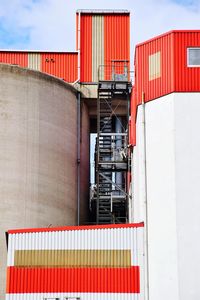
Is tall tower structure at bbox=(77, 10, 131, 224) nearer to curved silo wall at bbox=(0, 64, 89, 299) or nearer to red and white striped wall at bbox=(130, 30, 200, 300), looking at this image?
curved silo wall at bbox=(0, 64, 89, 299)

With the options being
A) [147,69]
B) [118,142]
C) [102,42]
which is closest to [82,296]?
[147,69]

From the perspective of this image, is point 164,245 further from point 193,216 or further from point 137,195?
point 137,195

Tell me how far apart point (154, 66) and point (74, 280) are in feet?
40.3

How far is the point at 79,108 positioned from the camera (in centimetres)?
5669

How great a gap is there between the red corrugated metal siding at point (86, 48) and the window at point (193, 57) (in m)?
19.5

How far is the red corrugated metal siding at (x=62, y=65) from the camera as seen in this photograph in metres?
59.1

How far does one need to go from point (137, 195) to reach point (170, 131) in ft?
18.6

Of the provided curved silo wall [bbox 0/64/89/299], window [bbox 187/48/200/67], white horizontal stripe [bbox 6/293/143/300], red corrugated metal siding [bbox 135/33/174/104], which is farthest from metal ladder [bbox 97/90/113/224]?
window [bbox 187/48/200/67]

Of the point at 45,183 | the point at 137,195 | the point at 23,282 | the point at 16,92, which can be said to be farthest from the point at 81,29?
the point at 23,282

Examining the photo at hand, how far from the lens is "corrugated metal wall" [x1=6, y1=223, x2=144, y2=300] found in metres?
39.7

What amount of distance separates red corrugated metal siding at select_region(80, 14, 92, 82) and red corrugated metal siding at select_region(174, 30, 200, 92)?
19.4m

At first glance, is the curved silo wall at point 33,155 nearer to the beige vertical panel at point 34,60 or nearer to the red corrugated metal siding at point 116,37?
the beige vertical panel at point 34,60

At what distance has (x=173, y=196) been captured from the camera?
38.4 meters

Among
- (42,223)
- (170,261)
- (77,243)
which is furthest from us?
(42,223)
